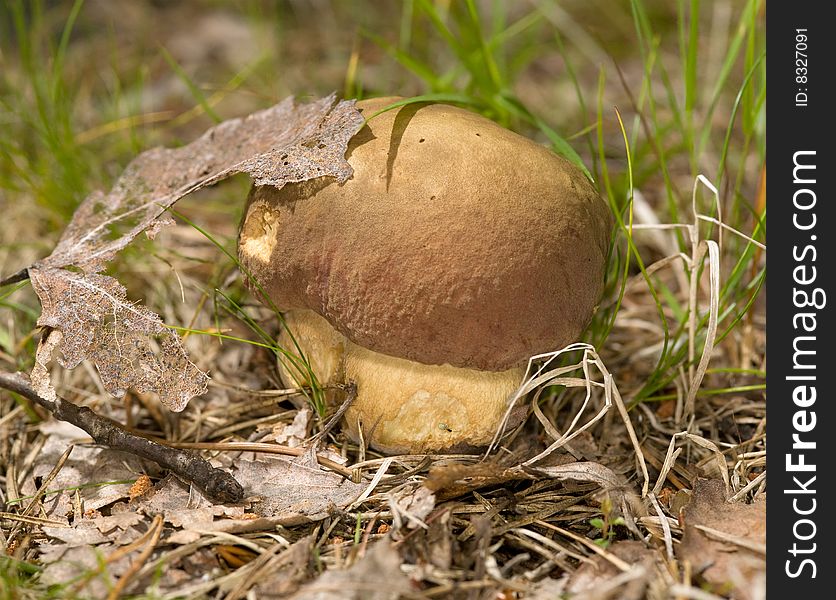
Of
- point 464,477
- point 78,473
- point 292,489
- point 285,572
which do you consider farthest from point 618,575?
point 78,473

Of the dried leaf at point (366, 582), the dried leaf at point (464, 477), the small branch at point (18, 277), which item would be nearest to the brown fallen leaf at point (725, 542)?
the dried leaf at point (464, 477)

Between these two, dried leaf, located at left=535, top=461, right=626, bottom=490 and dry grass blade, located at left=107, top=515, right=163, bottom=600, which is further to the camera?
dried leaf, located at left=535, top=461, right=626, bottom=490

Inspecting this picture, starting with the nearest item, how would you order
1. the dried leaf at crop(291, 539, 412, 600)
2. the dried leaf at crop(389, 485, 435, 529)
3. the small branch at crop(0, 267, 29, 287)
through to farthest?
the dried leaf at crop(291, 539, 412, 600)
the dried leaf at crop(389, 485, 435, 529)
the small branch at crop(0, 267, 29, 287)

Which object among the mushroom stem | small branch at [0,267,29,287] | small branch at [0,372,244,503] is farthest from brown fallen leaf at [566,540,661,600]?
small branch at [0,267,29,287]

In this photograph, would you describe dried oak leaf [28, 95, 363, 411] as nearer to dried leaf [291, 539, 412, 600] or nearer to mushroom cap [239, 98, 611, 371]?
Result: mushroom cap [239, 98, 611, 371]

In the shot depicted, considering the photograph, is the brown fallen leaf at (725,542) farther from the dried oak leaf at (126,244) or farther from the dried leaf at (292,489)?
the dried oak leaf at (126,244)

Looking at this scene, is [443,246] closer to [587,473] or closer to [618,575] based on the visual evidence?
[587,473]

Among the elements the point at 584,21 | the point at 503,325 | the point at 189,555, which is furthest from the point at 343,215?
the point at 584,21
